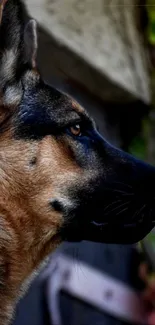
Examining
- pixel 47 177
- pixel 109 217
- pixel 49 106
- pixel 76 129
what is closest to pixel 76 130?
pixel 76 129

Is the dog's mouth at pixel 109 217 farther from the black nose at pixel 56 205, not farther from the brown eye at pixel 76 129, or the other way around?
the brown eye at pixel 76 129

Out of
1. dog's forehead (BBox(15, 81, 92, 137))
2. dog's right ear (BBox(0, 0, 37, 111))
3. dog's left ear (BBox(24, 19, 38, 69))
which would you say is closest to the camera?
dog's right ear (BBox(0, 0, 37, 111))

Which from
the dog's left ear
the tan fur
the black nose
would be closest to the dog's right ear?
the dog's left ear

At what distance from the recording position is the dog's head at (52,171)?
3.70m

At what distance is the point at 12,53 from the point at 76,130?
40cm

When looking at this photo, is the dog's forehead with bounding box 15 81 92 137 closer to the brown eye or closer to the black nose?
the brown eye

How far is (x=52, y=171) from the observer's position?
371cm

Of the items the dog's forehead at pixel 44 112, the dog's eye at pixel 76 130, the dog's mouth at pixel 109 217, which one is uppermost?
the dog's forehead at pixel 44 112

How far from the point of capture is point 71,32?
5.68m

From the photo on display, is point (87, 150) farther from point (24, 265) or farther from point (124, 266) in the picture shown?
point (124, 266)

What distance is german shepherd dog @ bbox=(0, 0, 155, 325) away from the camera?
12.1ft

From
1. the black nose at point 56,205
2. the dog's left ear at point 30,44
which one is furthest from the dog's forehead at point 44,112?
the black nose at point 56,205

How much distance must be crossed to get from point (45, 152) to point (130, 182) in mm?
352

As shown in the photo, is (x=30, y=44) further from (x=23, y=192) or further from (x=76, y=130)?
(x=23, y=192)
